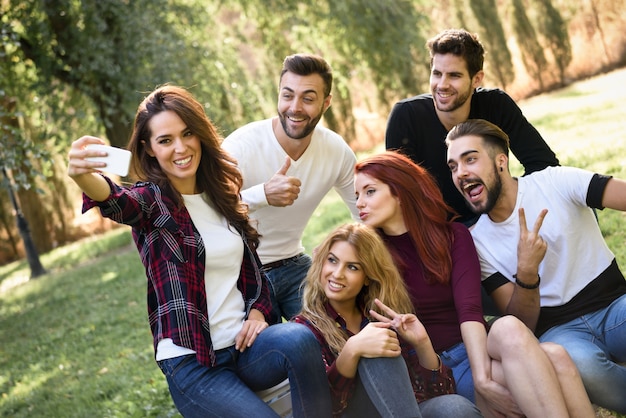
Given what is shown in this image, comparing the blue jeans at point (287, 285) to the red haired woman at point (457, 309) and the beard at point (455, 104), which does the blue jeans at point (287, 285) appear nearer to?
the red haired woman at point (457, 309)

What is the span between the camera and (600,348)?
98.6 inches

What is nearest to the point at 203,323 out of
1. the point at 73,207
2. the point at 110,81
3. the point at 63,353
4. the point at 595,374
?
the point at 595,374

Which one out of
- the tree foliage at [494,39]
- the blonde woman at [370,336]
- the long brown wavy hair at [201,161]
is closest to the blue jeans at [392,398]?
the blonde woman at [370,336]

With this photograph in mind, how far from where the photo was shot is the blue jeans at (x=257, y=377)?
2248 millimetres

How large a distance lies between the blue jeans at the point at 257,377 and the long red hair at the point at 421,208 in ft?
1.92

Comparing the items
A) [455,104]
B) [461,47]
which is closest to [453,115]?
[455,104]

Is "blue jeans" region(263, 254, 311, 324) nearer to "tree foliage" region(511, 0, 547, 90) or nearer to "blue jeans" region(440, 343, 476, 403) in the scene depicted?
"blue jeans" region(440, 343, 476, 403)

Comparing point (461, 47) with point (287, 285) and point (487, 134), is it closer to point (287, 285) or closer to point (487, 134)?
point (487, 134)

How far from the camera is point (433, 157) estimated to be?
3371 mm

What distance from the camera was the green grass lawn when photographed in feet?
14.5

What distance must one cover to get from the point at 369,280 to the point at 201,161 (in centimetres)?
78

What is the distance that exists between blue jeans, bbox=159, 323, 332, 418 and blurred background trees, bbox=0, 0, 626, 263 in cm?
393

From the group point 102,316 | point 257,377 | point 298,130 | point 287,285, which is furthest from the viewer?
point 102,316

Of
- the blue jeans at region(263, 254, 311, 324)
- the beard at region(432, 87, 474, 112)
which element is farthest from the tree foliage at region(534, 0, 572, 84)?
the blue jeans at region(263, 254, 311, 324)
